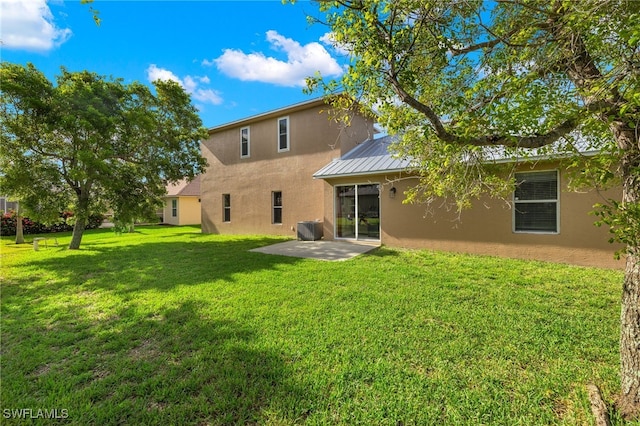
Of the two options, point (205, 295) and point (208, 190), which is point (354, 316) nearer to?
point (205, 295)

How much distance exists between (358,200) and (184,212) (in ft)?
65.3

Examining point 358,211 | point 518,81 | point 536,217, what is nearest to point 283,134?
point 358,211

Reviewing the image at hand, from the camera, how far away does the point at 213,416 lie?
7.88 feet

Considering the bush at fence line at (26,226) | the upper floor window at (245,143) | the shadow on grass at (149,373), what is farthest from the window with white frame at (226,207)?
the shadow on grass at (149,373)

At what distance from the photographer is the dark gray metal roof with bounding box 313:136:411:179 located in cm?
975

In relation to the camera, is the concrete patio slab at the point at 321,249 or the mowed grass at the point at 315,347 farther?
the concrete patio slab at the point at 321,249

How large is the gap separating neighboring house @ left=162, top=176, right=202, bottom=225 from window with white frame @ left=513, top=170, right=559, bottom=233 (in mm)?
24353

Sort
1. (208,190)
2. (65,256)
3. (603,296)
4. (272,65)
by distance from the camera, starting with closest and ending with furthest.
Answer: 1. (603,296)
2. (272,65)
3. (65,256)
4. (208,190)

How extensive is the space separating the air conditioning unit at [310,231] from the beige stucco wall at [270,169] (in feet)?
1.98

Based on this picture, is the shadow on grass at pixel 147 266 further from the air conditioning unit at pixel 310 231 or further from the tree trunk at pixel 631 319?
the tree trunk at pixel 631 319

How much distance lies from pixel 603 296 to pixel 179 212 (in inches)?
1059

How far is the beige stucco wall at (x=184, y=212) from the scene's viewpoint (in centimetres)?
2527

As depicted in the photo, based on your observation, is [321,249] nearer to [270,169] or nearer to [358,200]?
[358,200]

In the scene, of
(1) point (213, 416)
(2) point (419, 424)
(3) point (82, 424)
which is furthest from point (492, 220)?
(3) point (82, 424)
